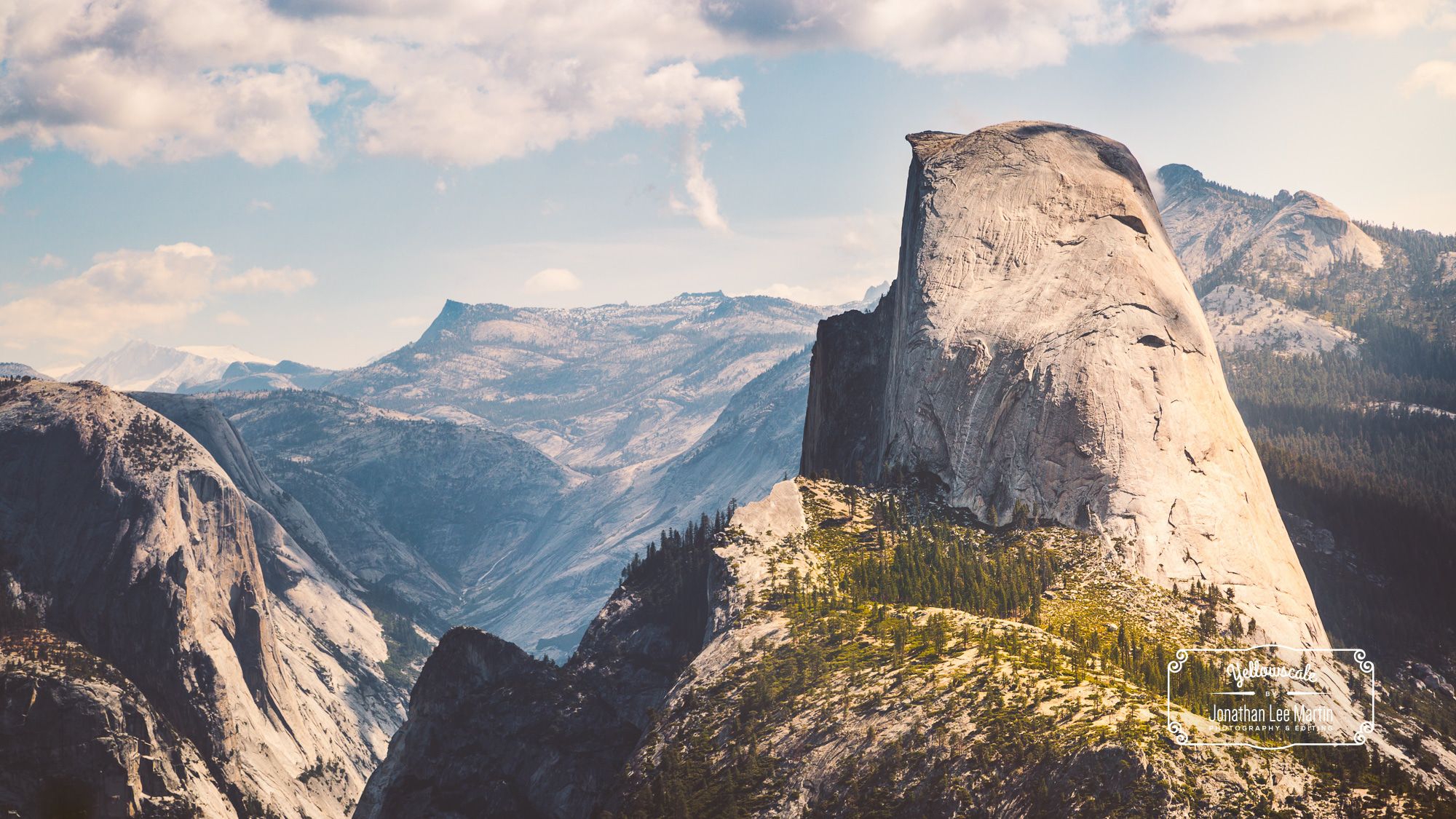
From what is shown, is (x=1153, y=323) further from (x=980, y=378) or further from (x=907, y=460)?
→ (x=907, y=460)

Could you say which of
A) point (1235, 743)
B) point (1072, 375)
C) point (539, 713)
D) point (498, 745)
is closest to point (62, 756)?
point (498, 745)

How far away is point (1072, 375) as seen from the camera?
136 meters

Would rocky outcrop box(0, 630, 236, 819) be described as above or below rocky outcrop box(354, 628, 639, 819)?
below

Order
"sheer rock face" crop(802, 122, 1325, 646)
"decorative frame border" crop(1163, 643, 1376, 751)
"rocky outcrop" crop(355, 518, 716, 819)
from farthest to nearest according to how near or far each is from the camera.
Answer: "rocky outcrop" crop(355, 518, 716, 819)
"sheer rock face" crop(802, 122, 1325, 646)
"decorative frame border" crop(1163, 643, 1376, 751)

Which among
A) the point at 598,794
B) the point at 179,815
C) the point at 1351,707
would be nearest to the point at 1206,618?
the point at 1351,707

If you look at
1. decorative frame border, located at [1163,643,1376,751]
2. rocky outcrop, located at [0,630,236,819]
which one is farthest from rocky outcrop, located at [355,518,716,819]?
rocky outcrop, located at [0,630,236,819]

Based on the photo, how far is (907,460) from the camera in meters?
151

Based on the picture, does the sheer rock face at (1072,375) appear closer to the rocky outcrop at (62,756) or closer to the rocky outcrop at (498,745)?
the rocky outcrop at (498,745)

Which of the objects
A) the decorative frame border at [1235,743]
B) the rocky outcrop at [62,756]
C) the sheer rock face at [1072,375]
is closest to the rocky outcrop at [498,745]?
the sheer rock face at [1072,375]

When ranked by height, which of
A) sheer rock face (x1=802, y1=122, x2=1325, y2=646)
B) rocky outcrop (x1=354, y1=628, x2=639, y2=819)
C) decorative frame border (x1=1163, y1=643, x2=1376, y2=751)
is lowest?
rocky outcrop (x1=354, y1=628, x2=639, y2=819)

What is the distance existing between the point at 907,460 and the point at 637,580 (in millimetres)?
40501

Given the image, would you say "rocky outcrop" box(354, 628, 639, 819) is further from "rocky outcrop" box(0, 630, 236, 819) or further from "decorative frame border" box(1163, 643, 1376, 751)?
"rocky outcrop" box(0, 630, 236, 819)

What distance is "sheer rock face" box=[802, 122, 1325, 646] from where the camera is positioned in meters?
127

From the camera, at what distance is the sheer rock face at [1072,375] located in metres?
127
